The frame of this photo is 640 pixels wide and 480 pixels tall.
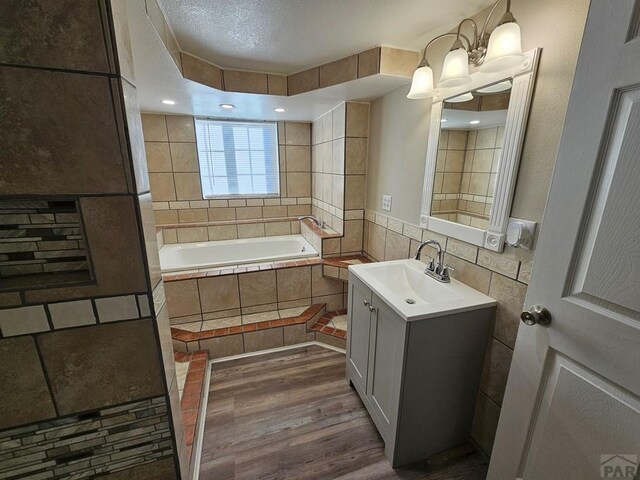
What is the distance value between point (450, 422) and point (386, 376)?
1.31 ft

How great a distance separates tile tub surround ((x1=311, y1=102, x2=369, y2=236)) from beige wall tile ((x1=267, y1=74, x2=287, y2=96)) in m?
0.52

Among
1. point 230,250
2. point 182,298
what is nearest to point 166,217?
point 230,250

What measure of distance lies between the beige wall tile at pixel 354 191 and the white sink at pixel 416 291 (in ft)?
2.92

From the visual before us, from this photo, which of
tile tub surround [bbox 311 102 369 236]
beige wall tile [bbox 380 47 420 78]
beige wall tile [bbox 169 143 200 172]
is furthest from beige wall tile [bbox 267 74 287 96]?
beige wall tile [bbox 169 143 200 172]

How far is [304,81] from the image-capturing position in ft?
6.48

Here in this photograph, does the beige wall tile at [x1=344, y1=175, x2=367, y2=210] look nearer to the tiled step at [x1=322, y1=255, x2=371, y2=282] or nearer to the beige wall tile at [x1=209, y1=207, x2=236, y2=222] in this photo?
the tiled step at [x1=322, y1=255, x2=371, y2=282]

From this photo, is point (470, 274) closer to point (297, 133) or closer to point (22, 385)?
point (22, 385)

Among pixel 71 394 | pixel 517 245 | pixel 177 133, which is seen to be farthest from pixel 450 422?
pixel 177 133

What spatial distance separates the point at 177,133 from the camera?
290cm

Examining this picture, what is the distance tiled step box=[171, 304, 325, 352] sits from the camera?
78.8 inches

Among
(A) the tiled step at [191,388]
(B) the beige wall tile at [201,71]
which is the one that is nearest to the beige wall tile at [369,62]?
(B) the beige wall tile at [201,71]

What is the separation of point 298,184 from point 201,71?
1.77 meters

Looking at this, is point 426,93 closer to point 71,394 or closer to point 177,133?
point 71,394

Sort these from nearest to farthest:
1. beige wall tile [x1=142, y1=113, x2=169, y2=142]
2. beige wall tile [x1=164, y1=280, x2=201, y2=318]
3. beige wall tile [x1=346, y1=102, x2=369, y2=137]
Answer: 1. beige wall tile [x1=164, y1=280, x2=201, y2=318]
2. beige wall tile [x1=346, y1=102, x2=369, y2=137]
3. beige wall tile [x1=142, y1=113, x2=169, y2=142]
